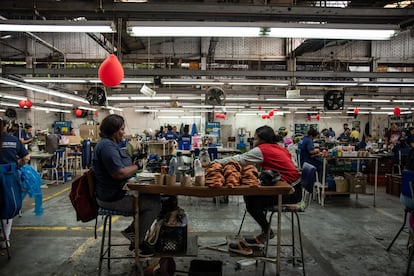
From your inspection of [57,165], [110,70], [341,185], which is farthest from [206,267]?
[57,165]

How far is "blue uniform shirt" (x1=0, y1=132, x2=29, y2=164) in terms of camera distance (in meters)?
3.64

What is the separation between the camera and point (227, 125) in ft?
66.2

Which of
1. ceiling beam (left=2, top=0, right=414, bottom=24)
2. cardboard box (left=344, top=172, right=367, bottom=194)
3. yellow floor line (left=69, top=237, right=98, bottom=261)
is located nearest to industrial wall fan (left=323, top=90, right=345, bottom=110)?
cardboard box (left=344, top=172, right=367, bottom=194)

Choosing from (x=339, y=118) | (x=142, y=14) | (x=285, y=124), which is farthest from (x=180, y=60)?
(x=339, y=118)

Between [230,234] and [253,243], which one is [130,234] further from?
[230,234]

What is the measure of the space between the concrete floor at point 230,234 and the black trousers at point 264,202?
560mm

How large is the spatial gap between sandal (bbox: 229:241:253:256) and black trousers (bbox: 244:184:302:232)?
0.95ft

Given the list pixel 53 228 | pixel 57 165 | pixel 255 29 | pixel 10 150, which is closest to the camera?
pixel 255 29

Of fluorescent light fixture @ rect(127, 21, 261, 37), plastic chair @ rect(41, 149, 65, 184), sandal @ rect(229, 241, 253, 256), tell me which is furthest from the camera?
plastic chair @ rect(41, 149, 65, 184)

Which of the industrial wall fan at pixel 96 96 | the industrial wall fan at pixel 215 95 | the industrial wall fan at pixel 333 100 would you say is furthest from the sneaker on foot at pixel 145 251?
the industrial wall fan at pixel 333 100

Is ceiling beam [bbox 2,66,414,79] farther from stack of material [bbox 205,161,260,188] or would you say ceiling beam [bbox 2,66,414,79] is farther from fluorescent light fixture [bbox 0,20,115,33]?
stack of material [bbox 205,161,260,188]

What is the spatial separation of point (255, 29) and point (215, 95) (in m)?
4.16

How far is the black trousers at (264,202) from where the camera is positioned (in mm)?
2734

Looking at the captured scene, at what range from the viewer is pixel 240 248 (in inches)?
105
